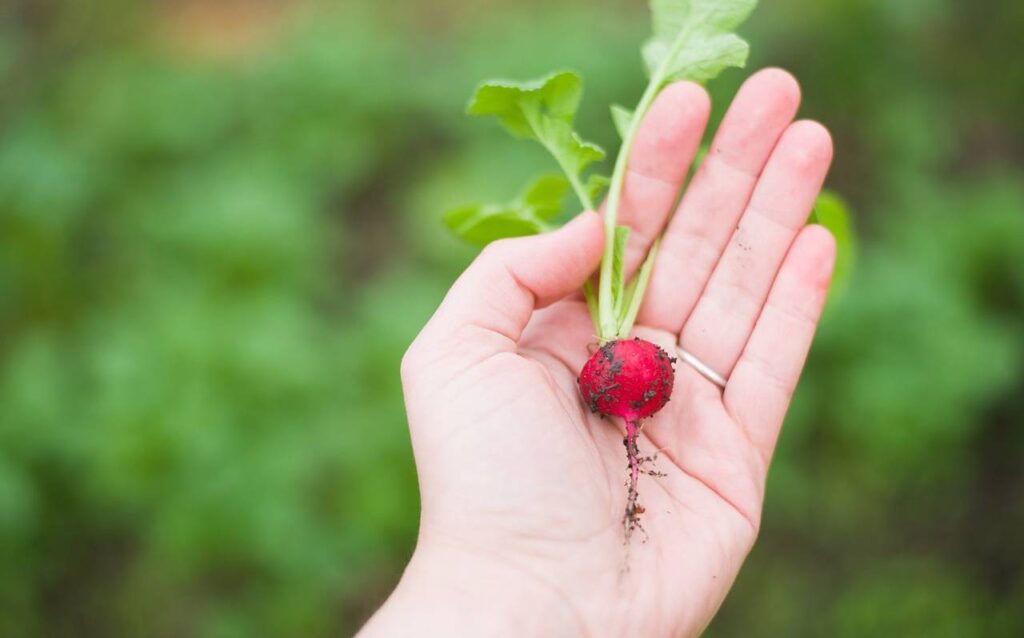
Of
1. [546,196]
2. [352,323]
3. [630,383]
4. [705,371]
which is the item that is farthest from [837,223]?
[352,323]

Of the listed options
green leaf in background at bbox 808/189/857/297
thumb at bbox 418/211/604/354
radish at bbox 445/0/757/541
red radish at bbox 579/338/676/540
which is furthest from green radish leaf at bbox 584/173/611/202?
green leaf in background at bbox 808/189/857/297

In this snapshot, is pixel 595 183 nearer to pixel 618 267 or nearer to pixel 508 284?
pixel 618 267

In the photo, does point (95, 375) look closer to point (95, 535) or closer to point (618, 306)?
point (95, 535)

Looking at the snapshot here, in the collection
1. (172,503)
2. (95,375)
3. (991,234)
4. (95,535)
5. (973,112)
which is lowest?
(95,535)

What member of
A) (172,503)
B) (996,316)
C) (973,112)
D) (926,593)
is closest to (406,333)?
(172,503)

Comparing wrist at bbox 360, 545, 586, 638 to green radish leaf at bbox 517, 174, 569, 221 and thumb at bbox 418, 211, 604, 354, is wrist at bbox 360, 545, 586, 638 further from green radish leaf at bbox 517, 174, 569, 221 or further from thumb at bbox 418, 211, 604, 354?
green radish leaf at bbox 517, 174, 569, 221

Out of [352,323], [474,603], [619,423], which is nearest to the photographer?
[474,603]

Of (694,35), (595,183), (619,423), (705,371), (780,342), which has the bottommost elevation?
(619,423)
